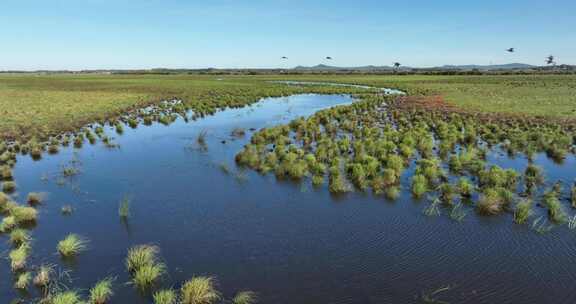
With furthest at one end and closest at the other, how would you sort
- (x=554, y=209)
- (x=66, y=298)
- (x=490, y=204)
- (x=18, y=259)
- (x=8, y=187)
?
(x=8, y=187) < (x=490, y=204) < (x=554, y=209) < (x=18, y=259) < (x=66, y=298)

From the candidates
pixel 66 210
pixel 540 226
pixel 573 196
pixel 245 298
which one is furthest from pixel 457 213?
pixel 66 210

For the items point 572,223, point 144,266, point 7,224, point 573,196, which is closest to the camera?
point 144,266

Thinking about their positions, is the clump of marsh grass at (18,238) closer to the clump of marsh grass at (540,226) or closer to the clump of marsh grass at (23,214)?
the clump of marsh grass at (23,214)

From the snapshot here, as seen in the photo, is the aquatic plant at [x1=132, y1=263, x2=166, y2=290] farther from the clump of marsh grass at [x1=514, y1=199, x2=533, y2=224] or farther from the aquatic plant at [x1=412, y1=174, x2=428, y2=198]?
the clump of marsh grass at [x1=514, y1=199, x2=533, y2=224]

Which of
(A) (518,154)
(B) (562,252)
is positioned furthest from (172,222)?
(A) (518,154)

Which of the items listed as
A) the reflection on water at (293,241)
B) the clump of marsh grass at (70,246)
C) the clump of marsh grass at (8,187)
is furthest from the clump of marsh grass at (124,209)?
the clump of marsh grass at (8,187)

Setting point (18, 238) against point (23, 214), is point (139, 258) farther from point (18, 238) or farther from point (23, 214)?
point (23, 214)
